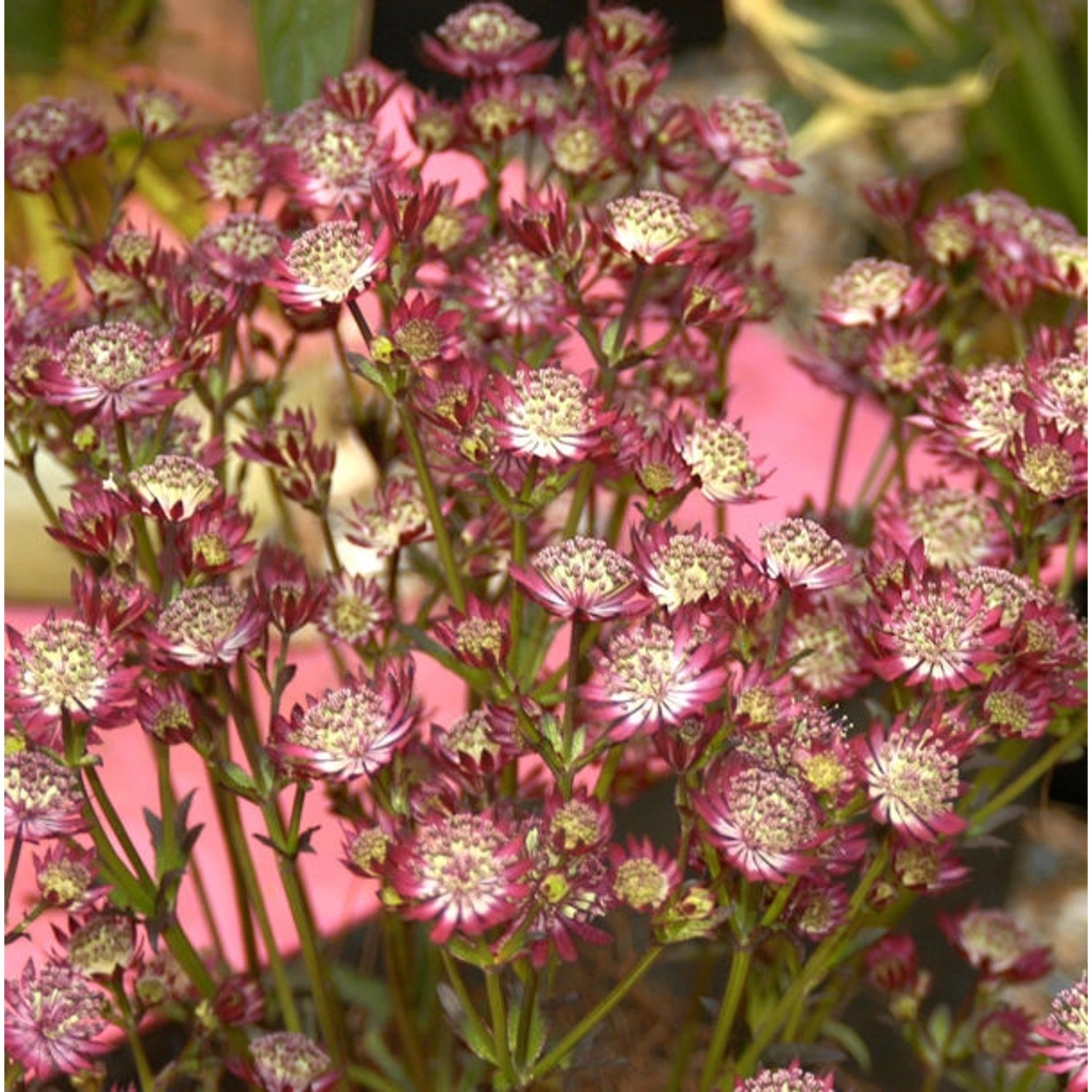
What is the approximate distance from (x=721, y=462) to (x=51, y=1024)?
199 millimetres

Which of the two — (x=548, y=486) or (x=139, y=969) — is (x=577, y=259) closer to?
(x=548, y=486)

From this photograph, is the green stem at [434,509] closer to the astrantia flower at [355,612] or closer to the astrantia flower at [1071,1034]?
the astrantia flower at [355,612]

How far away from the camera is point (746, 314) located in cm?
54

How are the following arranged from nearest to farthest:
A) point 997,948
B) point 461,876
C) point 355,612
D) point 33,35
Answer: point 461,876, point 355,612, point 997,948, point 33,35

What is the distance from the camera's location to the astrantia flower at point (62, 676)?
1.21 feet

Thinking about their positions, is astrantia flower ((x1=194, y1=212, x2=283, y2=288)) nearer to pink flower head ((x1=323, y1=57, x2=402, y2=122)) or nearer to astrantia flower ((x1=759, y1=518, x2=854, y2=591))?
pink flower head ((x1=323, y1=57, x2=402, y2=122))

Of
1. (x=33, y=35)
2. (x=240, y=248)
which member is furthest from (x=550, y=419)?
(x=33, y=35)

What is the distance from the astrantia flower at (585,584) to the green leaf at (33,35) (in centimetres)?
69

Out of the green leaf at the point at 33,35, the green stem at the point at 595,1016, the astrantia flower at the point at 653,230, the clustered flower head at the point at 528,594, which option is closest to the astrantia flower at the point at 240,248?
the clustered flower head at the point at 528,594

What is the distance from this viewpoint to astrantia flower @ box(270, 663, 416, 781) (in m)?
0.37

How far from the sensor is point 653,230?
1.36ft

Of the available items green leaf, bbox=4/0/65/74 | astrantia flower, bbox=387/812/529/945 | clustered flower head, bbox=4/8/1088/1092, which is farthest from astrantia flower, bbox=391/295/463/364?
green leaf, bbox=4/0/65/74

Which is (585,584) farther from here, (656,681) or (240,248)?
(240,248)

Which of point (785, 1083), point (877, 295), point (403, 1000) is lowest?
point (403, 1000)
